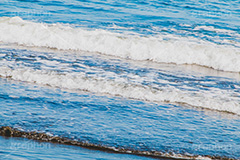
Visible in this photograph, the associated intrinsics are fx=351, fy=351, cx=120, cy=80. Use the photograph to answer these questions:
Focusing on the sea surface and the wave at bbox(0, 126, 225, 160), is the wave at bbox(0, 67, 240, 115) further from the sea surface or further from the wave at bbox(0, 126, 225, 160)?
the wave at bbox(0, 126, 225, 160)

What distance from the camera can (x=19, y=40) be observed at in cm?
1021

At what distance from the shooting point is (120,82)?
261 inches

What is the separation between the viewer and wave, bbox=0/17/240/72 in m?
9.62

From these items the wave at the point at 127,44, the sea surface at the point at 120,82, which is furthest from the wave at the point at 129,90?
the wave at the point at 127,44

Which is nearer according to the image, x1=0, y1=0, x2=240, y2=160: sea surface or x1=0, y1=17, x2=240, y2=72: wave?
x1=0, y1=0, x2=240, y2=160: sea surface

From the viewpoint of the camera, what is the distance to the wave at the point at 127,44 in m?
9.62

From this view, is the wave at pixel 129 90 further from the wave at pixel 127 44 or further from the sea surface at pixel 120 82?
the wave at pixel 127 44

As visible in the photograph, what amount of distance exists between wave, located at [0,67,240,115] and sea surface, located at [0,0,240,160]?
18 mm

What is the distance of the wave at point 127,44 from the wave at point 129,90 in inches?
117

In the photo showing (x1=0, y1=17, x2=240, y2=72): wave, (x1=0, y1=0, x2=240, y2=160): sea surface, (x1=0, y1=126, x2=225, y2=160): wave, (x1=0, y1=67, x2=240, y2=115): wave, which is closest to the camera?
(x1=0, y1=126, x2=225, y2=160): wave

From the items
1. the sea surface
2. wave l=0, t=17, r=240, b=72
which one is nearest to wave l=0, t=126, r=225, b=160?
the sea surface

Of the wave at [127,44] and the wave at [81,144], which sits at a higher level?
the wave at [127,44]

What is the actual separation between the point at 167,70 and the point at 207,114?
302 cm

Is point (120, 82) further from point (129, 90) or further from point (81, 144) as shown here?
point (81, 144)
